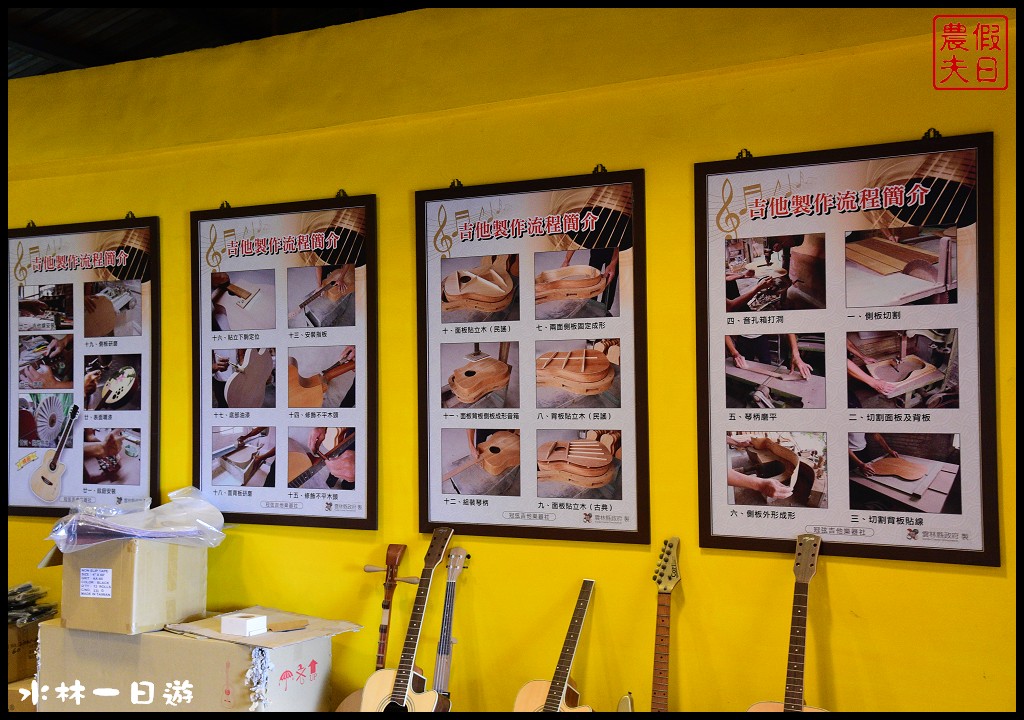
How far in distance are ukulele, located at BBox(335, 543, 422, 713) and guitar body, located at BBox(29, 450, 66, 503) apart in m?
1.51

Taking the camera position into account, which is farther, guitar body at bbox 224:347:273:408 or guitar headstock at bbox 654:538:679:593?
guitar body at bbox 224:347:273:408

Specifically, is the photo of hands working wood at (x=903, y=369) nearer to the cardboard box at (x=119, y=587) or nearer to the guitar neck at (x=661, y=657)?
the guitar neck at (x=661, y=657)

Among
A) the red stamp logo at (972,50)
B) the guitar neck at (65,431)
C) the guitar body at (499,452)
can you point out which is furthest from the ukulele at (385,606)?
the red stamp logo at (972,50)

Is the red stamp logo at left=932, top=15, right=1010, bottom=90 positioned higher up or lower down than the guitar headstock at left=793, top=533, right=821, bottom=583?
higher up

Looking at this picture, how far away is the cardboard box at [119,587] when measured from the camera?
267 centimetres

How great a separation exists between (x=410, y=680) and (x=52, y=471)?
189cm

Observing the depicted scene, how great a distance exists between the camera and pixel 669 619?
247 cm

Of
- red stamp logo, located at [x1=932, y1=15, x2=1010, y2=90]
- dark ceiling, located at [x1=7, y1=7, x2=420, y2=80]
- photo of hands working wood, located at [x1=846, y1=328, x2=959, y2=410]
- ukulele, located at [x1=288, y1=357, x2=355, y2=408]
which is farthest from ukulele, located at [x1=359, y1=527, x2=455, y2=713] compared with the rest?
dark ceiling, located at [x1=7, y1=7, x2=420, y2=80]

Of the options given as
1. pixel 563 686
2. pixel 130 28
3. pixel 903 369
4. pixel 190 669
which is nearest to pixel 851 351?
pixel 903 369

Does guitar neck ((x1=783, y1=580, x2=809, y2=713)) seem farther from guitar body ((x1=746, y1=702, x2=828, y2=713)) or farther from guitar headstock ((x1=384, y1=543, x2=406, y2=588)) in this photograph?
guitar headstock ((x1=384, y1=543, x2=406, y2=588))

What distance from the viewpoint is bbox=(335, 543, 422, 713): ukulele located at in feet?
9.02

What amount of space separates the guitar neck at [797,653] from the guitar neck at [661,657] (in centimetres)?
35

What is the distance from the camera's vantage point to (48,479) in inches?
134

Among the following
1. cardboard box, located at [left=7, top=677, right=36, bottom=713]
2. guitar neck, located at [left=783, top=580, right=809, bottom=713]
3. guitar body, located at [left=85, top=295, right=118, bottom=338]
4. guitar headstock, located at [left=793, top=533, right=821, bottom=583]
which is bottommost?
cardboard box, located at [left=7, top=677, right=36, bottom=713]
